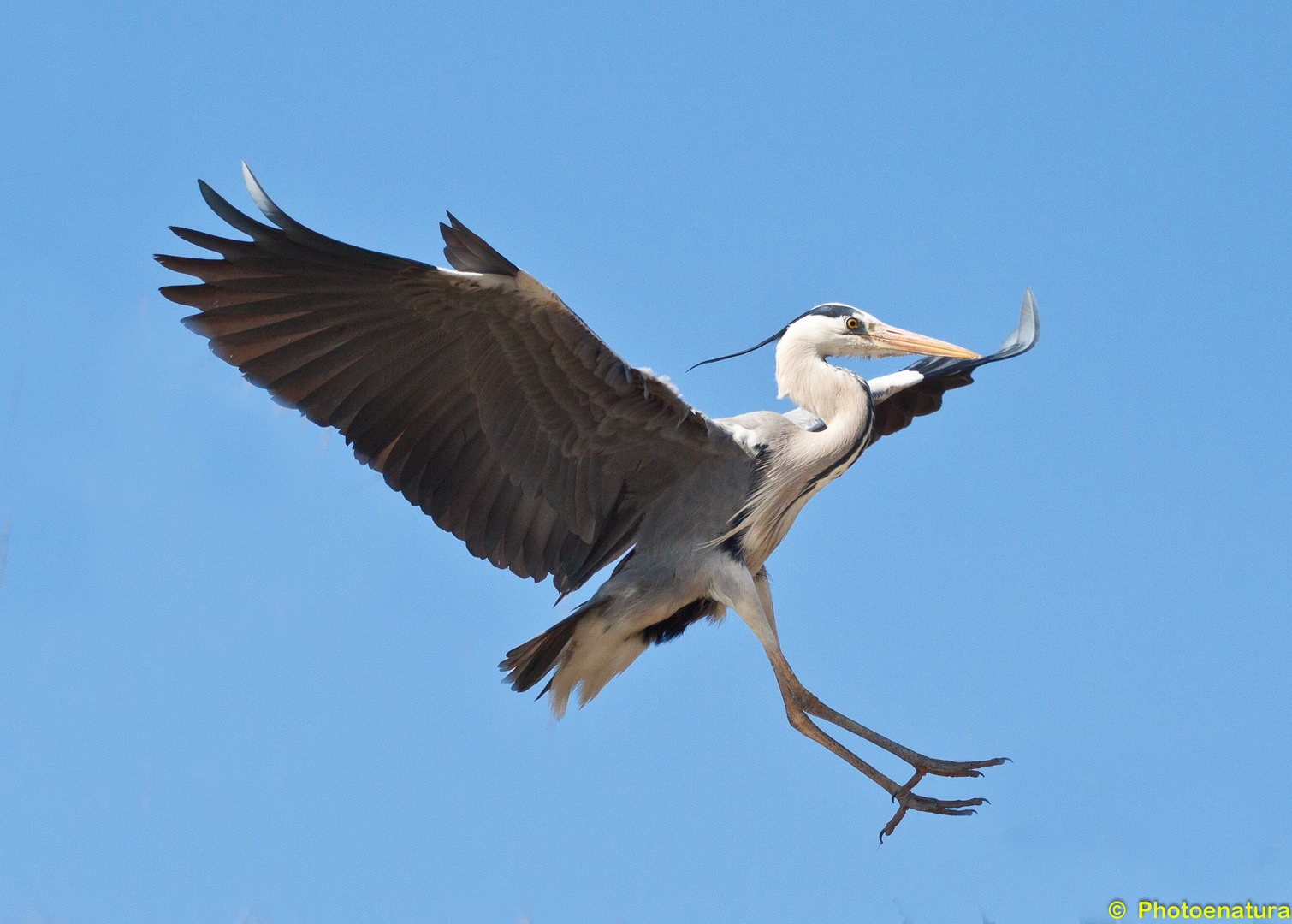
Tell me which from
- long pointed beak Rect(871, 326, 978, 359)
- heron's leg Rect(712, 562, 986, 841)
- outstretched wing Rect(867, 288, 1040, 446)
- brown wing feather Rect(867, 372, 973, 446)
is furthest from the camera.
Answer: brown wing feather Rect(867, 372, 973, 446)

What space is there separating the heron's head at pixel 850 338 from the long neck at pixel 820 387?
0.06ft

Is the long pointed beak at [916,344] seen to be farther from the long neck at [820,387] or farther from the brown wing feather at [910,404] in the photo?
the brown wing feather at [910,404]

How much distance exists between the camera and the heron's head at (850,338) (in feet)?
24.8

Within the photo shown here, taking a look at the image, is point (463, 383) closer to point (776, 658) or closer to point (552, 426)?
point (552, 426)

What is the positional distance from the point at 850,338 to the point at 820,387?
1.21ft

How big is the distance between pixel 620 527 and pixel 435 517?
0.95 m

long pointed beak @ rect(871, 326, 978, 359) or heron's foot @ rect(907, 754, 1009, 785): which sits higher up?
long pointed beak @ rect(871, 326, 978, 359)

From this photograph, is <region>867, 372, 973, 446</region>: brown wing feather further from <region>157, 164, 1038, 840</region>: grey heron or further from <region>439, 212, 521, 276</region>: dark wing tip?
<region>439, 212, 521, 276</region>: dark wing tip

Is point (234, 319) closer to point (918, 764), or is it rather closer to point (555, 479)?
point (555, 479)

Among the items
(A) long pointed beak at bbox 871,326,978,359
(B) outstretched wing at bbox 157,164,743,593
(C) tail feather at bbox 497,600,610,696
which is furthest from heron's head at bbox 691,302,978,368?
(C) tail feather at bbox 497,600,610,696

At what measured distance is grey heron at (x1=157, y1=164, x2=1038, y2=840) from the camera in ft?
21.3

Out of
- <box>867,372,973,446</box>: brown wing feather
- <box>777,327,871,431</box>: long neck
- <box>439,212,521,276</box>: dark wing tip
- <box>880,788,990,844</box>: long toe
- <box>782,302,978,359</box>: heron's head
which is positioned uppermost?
<box>867,372,973,446</box>: brown wing feather

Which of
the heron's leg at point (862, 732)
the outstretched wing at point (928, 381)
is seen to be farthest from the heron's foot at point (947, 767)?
the outstretched wing at point (928, 381)

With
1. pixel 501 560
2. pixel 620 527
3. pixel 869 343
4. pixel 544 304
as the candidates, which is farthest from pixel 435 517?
pixel 869 343
